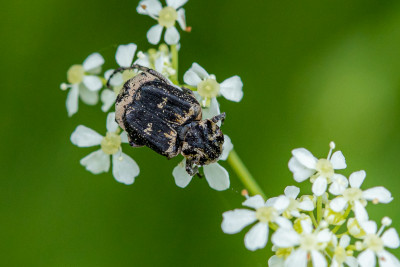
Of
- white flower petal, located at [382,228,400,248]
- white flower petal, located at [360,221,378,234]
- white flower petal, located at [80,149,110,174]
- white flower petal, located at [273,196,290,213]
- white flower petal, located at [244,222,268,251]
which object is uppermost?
white flower petal, located at [80,149,110,174]

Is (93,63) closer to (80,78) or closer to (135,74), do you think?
(80,78)

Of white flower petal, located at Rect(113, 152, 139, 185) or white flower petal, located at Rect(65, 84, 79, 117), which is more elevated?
white flower petal, located at Rect(65, 84, 79, 117)

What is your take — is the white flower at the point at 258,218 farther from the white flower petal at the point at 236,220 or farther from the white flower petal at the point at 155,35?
the white flower petal at the point at 155,35

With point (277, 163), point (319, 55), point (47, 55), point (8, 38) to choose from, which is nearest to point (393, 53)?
point (319, 55)

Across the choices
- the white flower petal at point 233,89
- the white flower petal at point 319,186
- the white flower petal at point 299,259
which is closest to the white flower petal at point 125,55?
the white flower petal at point 233,89

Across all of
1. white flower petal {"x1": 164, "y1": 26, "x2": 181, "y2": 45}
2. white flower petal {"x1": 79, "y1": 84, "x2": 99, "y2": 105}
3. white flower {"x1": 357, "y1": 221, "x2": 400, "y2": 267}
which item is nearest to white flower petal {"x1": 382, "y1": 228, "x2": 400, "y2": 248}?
white flower {"x1": 357, "y1": 221, "x2": 400, "y2": 267}

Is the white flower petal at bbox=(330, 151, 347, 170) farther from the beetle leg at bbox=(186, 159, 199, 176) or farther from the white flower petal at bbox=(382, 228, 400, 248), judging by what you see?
the beetle leg at bbox=(186, 159, 199, 176)

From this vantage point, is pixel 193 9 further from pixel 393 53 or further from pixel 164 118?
pixel 393 53
